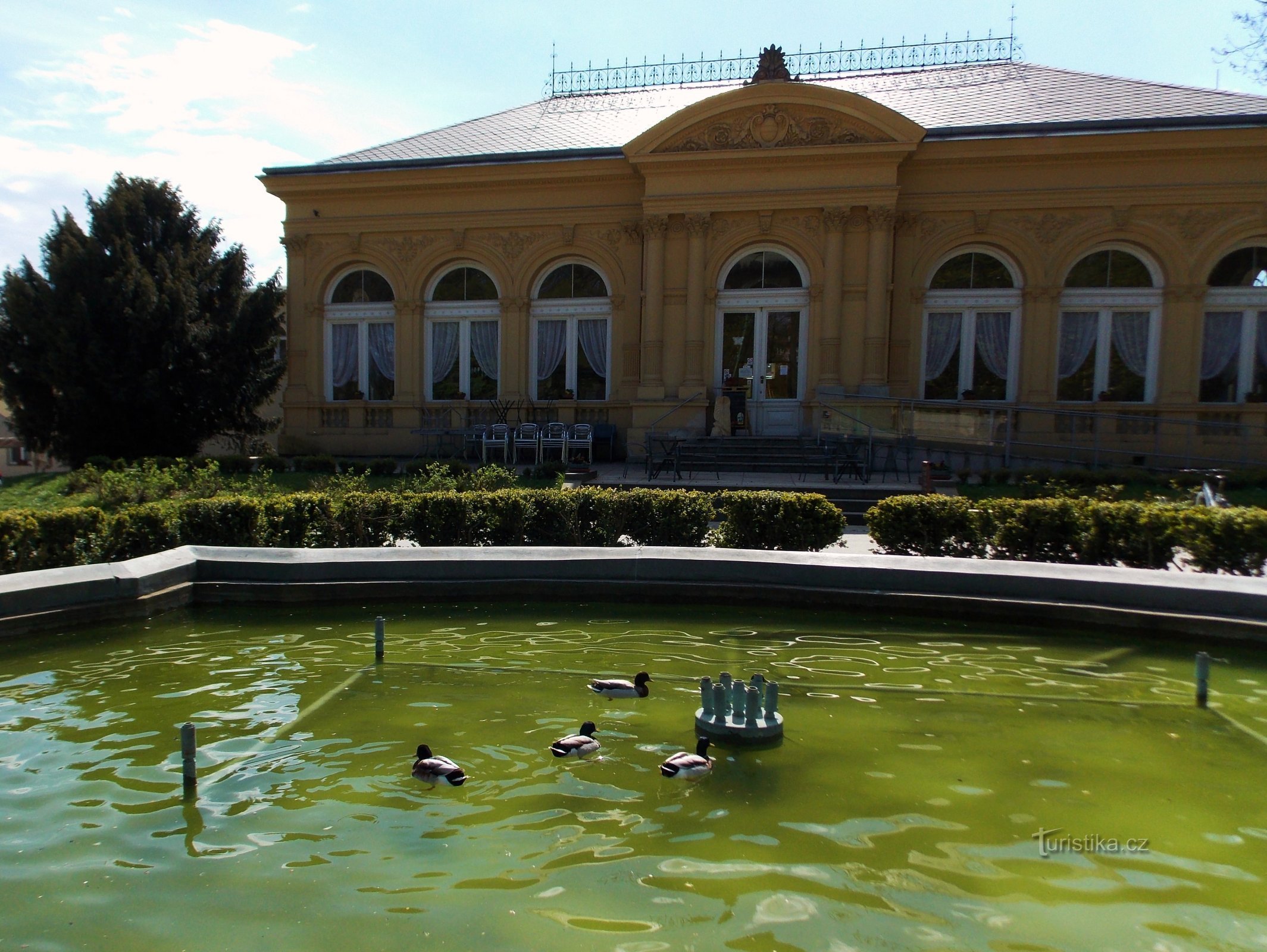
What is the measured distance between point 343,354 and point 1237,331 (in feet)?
74.3

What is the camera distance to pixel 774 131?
2080 centimetres

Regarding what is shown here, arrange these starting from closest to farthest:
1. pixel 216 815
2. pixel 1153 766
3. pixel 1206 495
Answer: pixel 216 815
pixel 1153 766
pixel 1206 495

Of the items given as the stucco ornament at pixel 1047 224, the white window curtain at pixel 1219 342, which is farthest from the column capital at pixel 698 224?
the white window curtain at pixel 1219 342

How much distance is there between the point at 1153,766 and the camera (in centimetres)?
513

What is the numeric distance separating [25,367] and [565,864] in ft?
75.6

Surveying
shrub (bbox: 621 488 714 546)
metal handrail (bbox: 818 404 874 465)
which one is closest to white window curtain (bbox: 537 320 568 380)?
metal handrail (bbox: 818 404 874 465)

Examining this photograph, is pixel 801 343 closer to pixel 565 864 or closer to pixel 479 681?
pixel 479 681

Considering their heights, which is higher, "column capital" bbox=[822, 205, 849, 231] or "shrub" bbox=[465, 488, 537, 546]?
"column capital" bbox=[822, 205, 849, 231]

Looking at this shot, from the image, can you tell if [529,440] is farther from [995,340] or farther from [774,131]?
[995,340]

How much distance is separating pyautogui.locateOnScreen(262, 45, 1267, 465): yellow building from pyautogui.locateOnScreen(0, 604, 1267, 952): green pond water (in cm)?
1291

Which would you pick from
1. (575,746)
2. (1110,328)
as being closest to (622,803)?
(575,746)

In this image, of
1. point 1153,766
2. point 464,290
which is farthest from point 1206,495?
point 464,290

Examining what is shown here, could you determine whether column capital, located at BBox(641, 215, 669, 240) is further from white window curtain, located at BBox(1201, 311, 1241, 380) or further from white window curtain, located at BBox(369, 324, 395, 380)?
white window curtain, located at BBox(1201, 311, 1241, 380)

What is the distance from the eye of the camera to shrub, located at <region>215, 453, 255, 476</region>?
20.0 meters
